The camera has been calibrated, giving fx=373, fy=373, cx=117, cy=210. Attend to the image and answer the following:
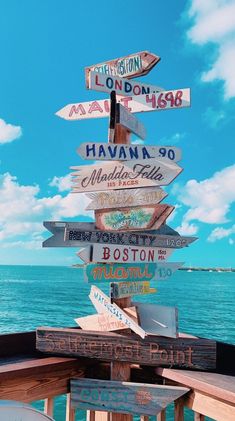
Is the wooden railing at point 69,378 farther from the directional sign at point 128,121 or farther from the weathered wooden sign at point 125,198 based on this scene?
the directional sign at point 128,121

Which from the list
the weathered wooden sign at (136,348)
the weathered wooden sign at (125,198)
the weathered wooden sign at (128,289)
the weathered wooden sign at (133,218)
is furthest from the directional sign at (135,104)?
the weathered wooden sign at (136,348)

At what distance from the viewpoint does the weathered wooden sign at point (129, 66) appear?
2502mm

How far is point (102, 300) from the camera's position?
2.31 m

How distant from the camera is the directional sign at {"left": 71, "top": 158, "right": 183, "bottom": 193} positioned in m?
2.29

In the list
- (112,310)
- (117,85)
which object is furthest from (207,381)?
(117,85)

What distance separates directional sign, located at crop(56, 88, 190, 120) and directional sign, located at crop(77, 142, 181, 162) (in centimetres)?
29

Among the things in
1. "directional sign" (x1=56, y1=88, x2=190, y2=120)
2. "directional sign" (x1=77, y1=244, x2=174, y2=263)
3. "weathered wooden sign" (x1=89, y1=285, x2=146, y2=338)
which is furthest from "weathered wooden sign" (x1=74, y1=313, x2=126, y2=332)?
"directional sign" (x1=56, y1=88, x2=190, y2=120)

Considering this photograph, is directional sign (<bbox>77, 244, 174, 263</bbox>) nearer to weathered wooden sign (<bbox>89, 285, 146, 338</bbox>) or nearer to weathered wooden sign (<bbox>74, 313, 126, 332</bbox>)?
weathered wooden sign (<bbox>89, 285, 146, 338</bbox>)

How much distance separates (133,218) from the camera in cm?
229

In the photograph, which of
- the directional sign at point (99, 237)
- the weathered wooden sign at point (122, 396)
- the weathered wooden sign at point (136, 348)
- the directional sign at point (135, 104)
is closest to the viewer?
the weathered wooden sign at point (122, 396)

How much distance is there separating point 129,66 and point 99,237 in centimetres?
121

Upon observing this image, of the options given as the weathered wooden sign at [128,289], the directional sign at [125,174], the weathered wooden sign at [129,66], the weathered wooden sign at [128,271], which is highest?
the weathered wooden sign at [129,66]

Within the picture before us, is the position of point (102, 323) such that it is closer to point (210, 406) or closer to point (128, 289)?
point (128, 289)

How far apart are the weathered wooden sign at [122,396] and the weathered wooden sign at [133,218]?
887 mm
